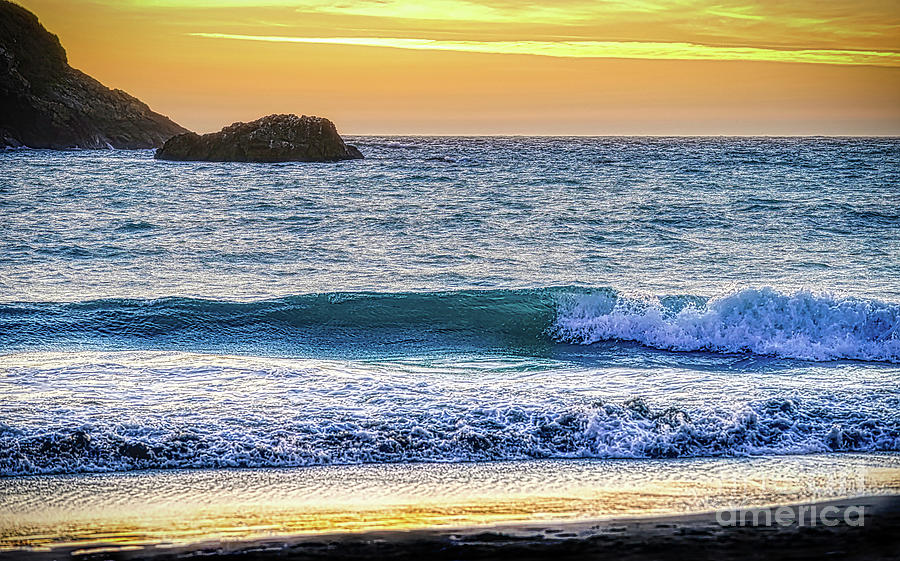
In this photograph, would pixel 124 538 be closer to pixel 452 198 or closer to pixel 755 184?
pixel 452 198

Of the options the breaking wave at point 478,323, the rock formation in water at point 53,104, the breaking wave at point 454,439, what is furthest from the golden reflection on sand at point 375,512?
the rock formation in water at point 53,104

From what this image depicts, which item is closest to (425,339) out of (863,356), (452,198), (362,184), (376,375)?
(376,375)

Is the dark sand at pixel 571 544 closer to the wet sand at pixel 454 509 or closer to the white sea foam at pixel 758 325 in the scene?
the wet sand at pixel 454 509

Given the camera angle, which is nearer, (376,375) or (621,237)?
(376,375)

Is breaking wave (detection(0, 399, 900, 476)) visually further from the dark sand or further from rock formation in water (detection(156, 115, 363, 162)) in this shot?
rock formation in water (detection(156, 115, 363, 162))

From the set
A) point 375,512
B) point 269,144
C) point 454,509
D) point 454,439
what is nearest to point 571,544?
point 454,509

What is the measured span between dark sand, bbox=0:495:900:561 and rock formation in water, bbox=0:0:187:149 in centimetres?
8577

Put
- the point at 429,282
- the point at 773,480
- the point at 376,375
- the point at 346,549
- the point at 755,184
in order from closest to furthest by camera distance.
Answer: the point at 346,549 < the point at 773,480 < the point at 376,375 < the point at 429,282 < the point at 755,184

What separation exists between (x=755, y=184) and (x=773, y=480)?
93.4 ft

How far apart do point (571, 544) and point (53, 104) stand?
102 meters

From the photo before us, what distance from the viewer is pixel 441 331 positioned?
1215cm

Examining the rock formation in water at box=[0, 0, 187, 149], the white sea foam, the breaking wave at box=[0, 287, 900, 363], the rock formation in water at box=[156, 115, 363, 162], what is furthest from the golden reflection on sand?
the rock formation in water at box=[0, 0, 187, 149]

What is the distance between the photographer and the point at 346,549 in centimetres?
459

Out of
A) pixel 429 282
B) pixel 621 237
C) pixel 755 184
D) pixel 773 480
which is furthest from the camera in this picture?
pixel 755 184
